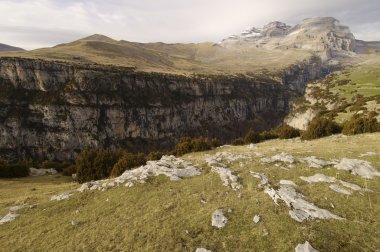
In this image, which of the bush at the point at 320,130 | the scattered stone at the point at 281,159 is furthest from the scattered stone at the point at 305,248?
the bush at the point at 320,130

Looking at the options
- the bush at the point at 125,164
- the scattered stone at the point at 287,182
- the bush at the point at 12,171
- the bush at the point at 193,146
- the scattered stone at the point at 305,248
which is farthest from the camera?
the bush at the point at 12,171

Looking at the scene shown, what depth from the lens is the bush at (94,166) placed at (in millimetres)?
32469

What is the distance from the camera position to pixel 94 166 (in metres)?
33.6

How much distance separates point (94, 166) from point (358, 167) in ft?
79.3

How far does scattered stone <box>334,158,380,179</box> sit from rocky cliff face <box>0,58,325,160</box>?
109m

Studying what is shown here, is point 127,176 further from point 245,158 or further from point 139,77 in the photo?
point 139,77

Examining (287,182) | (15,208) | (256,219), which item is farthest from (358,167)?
(15,208)

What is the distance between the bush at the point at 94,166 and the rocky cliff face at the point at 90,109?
87.3 meters

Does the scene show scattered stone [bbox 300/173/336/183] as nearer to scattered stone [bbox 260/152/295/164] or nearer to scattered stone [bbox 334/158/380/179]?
scattered stone [bbox 334/158/380/179]

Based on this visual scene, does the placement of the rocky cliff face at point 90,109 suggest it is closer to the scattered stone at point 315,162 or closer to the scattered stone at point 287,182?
the scattered stone at point 315,162

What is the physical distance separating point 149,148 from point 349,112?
91.8 metres

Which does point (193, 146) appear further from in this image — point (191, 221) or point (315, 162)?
point (191, 221)

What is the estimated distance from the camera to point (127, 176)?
2164 centimetres

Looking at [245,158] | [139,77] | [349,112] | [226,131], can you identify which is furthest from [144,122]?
[245,158]
